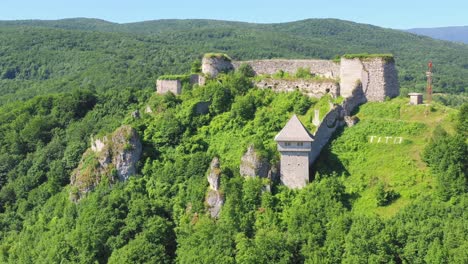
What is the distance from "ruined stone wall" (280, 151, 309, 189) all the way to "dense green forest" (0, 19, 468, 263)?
0.92 m

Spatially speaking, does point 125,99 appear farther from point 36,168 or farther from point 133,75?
point 133,75

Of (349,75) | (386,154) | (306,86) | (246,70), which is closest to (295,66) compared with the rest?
(306,86)

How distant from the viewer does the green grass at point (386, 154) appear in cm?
4528

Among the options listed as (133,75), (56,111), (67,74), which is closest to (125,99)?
(56,111)

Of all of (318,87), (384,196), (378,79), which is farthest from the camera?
(318,87)

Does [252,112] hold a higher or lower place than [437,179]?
higher

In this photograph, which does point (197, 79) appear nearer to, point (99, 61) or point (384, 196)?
point (384, 196)

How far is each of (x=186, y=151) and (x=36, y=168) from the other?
65.9 feet

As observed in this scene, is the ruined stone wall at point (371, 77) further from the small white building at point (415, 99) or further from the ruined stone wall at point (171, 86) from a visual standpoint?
the ruined stone wall at point (171, 86)

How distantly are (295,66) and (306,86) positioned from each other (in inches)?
161

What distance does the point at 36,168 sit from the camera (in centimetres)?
6506

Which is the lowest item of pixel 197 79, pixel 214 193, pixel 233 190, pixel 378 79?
pixel 214 193

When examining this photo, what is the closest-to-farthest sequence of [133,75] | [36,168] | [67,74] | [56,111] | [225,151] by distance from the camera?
1. [225,151]
2. [36,168]
3. [56,111]
4. [133,75]
5. [67,74]

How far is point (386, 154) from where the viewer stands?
48.6 meters
